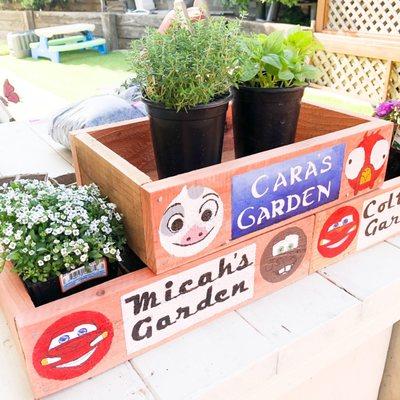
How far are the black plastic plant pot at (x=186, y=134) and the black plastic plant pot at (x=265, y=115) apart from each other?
0.26 feet

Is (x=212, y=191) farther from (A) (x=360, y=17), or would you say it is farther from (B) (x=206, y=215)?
(A) (x=360, y=17)

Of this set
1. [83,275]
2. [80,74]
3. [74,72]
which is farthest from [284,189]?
[74,72]

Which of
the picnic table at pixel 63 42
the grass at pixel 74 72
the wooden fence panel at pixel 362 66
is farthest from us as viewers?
the picnic table at pixel 63 42

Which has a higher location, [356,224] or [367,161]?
[367,161]

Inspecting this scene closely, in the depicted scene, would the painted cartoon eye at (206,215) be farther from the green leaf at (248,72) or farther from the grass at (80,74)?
the grass at (80,74)

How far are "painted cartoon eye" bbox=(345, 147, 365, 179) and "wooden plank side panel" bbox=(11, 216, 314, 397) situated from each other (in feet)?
0.43

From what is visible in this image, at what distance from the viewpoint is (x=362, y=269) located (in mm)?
918

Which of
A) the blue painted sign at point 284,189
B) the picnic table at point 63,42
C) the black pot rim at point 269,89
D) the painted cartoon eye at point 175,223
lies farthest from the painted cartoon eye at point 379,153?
the picnic table at point 63,42

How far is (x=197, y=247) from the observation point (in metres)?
0.72

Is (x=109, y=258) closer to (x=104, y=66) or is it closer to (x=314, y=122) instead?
(x=314, y=122)

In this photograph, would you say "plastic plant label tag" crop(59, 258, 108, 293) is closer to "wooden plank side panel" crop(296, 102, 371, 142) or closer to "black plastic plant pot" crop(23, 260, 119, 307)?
"black plastic plant pot" crop(23, 260, 119, 307)

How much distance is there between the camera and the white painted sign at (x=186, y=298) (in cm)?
70

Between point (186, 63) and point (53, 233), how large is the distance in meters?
0.32

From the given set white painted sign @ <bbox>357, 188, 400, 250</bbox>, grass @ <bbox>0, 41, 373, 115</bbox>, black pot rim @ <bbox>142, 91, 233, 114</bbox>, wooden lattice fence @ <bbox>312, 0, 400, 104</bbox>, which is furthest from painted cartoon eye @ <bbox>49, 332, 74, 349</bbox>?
wooden lattice fence @ <bbox>312, 0, 400, 104</bbox>
